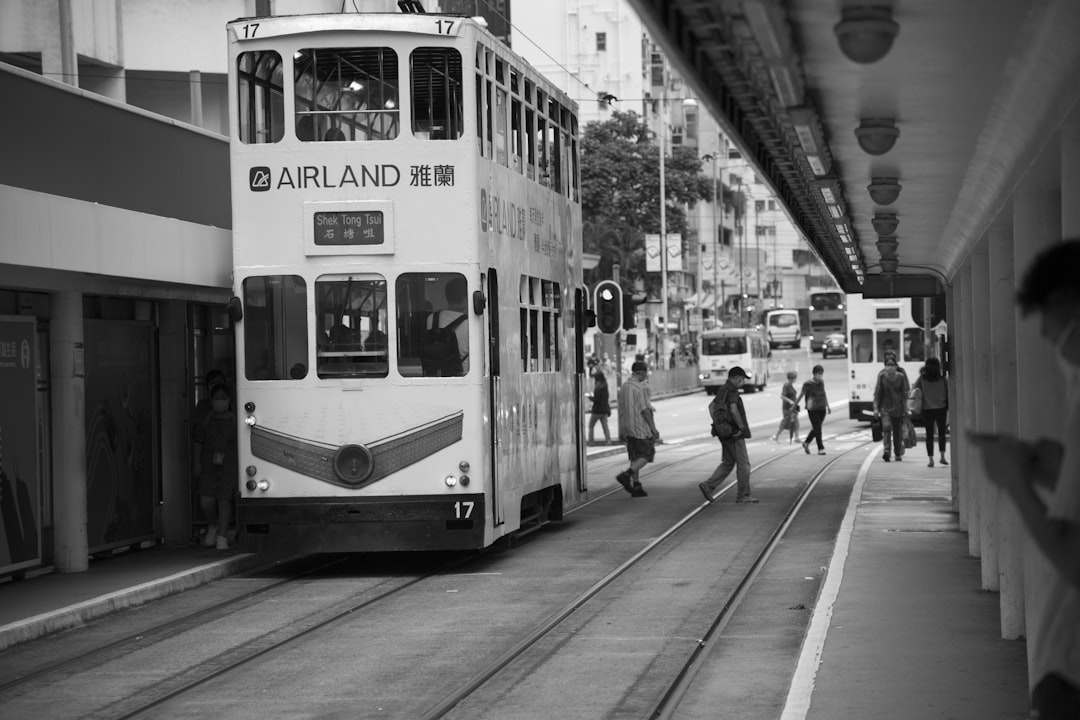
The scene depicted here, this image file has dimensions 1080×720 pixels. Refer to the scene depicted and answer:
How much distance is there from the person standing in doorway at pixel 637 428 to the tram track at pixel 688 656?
304 centimetres

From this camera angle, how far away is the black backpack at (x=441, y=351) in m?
14.5

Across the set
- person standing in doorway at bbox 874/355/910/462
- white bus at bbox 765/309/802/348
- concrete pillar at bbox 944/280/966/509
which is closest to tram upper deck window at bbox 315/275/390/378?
concrete pillar at bbox 944/280/966/509

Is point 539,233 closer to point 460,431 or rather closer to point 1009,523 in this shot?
point 460,431

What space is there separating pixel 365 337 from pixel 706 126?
10378 centimetres

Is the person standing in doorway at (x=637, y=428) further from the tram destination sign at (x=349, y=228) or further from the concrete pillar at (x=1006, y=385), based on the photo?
the concrete pillar at (x=1006, y=385)

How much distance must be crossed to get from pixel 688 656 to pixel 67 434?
7043 millimetres

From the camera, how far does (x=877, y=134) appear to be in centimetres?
879

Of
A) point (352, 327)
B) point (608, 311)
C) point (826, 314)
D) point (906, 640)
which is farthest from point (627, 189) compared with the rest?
point (906, 640)

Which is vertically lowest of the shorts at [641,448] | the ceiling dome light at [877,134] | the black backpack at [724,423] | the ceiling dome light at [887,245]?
the shorts at [641,448]

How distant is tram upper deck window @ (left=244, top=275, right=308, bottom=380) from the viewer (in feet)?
47.7

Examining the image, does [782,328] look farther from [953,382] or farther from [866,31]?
[866,31]

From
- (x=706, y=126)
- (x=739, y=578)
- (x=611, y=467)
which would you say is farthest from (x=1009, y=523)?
(x=706, y=126)

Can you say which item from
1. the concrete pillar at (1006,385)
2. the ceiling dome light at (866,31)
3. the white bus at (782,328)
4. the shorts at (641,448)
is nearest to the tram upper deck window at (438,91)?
the concrete pillar at (1006,385)

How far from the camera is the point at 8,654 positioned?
11242 mm
